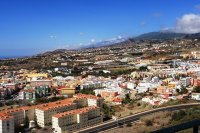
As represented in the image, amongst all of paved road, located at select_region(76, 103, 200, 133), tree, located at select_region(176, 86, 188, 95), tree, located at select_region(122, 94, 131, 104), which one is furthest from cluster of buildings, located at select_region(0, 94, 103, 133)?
tree, located at select_region(176, 86, 188, 95)

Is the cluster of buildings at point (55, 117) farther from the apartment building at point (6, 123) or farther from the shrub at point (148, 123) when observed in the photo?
the shrub at point (148, 123)

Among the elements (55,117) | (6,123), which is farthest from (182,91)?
Result: (6,123)

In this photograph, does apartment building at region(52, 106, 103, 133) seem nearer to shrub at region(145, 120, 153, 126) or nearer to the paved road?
the paved road

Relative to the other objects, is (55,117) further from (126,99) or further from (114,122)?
(126,99)

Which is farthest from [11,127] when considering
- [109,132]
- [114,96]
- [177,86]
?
[177,86]

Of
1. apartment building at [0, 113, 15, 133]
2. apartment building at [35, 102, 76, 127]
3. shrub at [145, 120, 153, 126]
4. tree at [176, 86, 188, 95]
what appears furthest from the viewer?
tree at [176, 86, 188, 95]

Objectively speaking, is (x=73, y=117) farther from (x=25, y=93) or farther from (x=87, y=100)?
(x=25, y=93)

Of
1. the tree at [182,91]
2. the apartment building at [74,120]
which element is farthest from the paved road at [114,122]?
the tree at [182,91]

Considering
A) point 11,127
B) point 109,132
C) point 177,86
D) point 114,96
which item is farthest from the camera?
point 177,86
